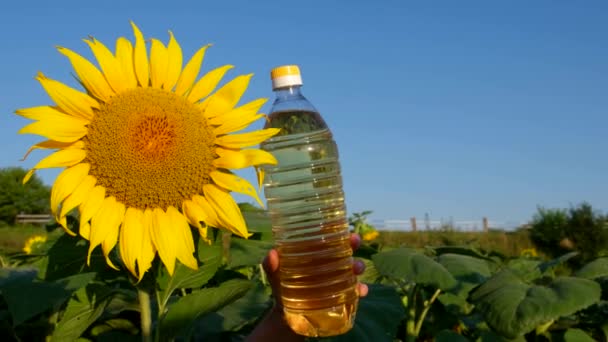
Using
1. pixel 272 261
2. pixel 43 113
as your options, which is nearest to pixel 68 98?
pixel 43 113

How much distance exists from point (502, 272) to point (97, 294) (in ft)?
5.48

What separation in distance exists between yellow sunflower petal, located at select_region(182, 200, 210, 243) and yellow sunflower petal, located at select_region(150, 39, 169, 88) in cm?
31

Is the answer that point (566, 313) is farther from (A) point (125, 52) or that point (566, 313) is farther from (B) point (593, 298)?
(A) point (125, 52)

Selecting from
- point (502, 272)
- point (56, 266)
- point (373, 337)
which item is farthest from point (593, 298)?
point (56, 266)

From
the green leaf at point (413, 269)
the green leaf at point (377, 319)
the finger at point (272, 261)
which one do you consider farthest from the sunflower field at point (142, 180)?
the green leaf at point (413, 269)

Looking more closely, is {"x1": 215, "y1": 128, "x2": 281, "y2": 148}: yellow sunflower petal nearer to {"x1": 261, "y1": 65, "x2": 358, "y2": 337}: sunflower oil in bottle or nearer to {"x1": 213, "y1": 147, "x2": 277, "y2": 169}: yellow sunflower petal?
{"x1": 213, "y1": 147, "x2": 277, "y2": 169}: yellow sunflower petal

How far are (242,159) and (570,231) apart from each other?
85.5ft

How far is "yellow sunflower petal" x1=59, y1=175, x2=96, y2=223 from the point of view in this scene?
173 centimetres

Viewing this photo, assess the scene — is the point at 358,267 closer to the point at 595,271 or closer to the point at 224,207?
the point at 224,207

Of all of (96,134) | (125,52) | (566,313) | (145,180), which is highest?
(125,52)

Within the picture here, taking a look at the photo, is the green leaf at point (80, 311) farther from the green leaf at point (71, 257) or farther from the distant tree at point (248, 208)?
the distant tree at point (248, 208)

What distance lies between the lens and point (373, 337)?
2.45 metres

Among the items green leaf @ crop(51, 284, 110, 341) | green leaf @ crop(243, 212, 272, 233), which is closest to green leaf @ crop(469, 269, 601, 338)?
Answer: green leaf @ crop(243, 212, 272, 233)

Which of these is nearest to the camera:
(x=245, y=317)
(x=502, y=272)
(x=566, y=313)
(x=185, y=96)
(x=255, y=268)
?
(x=185, y=96)
